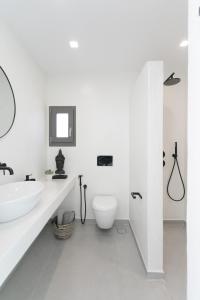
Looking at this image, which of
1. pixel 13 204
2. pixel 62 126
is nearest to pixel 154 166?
pixel 13 204

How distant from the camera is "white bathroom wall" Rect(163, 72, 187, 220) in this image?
268 centimetres

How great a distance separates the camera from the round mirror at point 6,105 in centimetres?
159

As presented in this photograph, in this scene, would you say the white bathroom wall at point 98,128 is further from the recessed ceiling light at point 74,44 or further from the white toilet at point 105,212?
the recessed ceiling light at point 74,44

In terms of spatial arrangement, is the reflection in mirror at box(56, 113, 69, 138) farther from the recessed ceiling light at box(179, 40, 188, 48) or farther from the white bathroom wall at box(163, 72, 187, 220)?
the recessed ceiling light at box(179, 40, 188, 48)

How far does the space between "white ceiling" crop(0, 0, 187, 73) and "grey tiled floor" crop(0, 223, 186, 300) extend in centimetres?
255

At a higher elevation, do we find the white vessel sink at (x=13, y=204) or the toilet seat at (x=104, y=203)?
the white vessel sink at (x=13, y=204)

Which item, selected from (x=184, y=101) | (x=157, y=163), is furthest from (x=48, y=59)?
(x=184, y=101)

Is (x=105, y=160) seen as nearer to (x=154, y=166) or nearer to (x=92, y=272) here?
(x=154, y=166)

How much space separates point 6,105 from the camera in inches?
65.1

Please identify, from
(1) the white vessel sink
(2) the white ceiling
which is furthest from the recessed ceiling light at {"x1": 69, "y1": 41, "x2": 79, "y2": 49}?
(1) the white vessel sink

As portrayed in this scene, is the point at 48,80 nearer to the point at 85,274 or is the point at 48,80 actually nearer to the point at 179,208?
the point at 85,274
